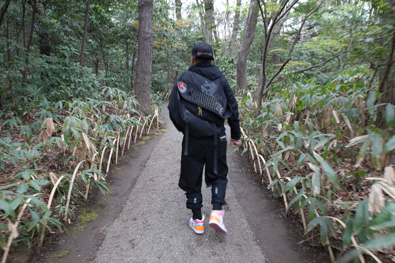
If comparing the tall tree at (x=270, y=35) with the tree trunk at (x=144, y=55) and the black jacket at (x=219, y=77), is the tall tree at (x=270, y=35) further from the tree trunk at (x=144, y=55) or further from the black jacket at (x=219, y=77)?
the tree trunk at (x=144, y=55)

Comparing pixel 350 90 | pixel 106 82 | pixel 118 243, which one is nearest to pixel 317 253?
pixel 118 243

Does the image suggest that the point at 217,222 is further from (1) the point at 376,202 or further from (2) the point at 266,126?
(2) the point at 266,126

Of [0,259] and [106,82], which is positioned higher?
[106,82]

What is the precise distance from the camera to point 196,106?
2119 mm

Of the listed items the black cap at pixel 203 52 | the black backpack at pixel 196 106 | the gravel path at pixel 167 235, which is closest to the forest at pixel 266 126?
the gravel path at pixel 167 235

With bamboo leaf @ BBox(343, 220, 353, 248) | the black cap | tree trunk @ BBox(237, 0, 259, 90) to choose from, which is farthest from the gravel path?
tree trunk @ BBox(237, 0, 259, 90)

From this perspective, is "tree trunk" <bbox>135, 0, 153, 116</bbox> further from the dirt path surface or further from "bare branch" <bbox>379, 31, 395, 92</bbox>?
"bare branch" <bbox>379, 31, 395, 92</bbox>

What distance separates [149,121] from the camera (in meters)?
6.31

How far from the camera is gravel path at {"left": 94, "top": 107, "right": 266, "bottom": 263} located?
2035mm

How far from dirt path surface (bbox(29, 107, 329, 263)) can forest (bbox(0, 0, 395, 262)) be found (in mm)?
190

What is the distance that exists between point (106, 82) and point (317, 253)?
8.69 metres

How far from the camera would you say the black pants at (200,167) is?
2.18m

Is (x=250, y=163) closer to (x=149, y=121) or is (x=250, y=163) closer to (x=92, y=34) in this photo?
(x=149, y=121)

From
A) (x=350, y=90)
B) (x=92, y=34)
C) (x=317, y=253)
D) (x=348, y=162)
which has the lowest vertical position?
(x=317, y=253)
